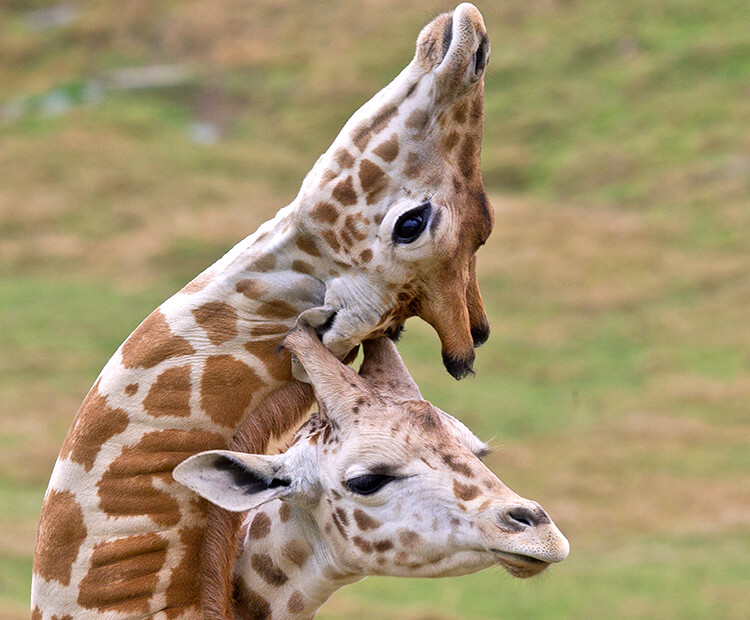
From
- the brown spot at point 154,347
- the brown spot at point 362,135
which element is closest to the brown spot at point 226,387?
the brown spot at point 154,347

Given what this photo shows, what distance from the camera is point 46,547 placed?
4.72 metres

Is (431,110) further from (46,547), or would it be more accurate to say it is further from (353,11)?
(353,11)

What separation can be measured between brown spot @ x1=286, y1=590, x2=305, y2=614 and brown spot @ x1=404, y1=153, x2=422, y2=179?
5.54ft

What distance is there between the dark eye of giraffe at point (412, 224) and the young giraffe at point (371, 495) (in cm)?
53

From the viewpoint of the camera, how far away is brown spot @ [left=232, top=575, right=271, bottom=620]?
16.2 ft

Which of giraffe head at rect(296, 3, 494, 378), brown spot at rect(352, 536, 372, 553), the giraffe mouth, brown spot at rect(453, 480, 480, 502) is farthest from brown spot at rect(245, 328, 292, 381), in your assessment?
the giraffe mouth

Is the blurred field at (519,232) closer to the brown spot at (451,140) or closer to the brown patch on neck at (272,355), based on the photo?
the brown patch on neck at (272,355)

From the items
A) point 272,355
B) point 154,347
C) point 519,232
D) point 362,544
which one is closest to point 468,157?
point 272,355

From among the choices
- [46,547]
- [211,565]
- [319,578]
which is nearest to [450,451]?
[319,578]

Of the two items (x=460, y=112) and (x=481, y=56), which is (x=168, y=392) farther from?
(x=481, y=56)

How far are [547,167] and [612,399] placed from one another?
49.8ft

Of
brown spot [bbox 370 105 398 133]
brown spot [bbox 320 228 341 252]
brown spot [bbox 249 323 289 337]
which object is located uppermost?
brown spot [bbox 370 105 398 133]

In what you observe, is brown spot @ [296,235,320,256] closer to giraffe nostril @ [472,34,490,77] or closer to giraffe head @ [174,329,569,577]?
giraffe head @ [174,329,569,577]

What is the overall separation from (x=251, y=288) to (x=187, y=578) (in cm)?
116
